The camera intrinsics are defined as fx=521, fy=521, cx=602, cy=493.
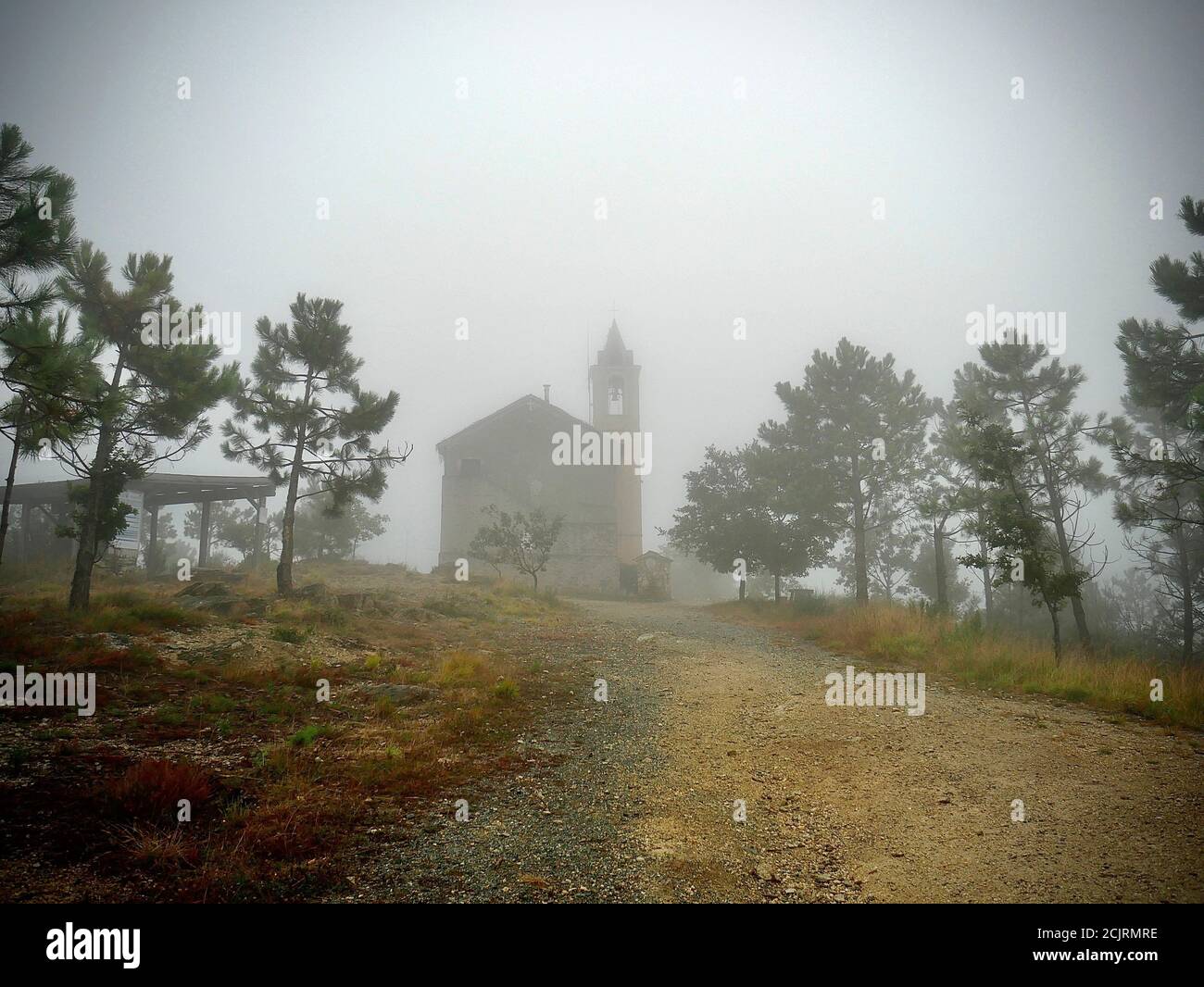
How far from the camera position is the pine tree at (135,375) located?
1296 centimetres

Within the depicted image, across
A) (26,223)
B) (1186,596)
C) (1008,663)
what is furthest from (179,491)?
(1186,596)

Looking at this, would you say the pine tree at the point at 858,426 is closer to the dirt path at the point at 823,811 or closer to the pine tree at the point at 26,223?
the dirt path at the point at 823,811

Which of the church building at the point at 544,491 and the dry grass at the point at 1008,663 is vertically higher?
the church building at the point at 544,491

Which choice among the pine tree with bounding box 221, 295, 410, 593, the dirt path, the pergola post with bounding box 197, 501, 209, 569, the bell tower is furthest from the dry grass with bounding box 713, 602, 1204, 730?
the pergola post with bounding box 197, 501, 209, 569

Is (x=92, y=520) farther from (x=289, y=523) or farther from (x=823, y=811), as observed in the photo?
(x=823, y=811)

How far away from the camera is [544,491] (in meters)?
38.4

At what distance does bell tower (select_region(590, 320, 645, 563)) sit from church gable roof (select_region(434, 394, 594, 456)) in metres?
4.40

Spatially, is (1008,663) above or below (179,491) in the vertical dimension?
below

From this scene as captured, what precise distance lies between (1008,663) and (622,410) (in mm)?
37720

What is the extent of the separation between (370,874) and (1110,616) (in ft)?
135

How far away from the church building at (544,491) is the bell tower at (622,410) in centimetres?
74

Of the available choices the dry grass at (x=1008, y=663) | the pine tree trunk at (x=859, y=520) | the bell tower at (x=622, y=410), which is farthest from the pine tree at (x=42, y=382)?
the bell tower at (x=622, y=410)

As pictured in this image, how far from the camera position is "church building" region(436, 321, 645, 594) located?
36.8 meters
